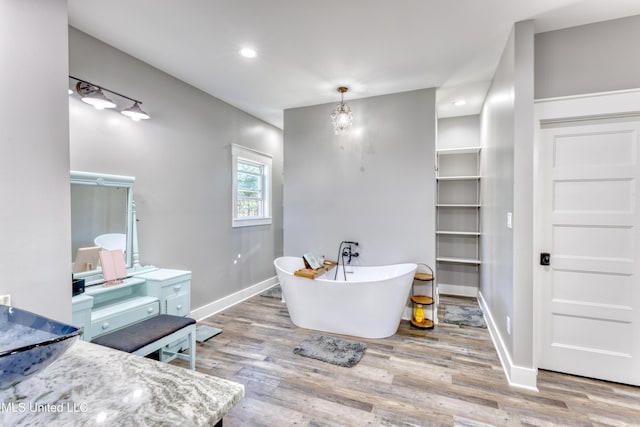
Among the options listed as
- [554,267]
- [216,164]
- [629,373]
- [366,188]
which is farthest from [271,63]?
[629,373]

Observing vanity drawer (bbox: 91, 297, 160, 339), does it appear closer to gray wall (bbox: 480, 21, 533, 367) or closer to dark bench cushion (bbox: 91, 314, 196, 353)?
dark bench cushion (bbox: 91, 314, 196, 353)

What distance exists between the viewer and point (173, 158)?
10.7 feet

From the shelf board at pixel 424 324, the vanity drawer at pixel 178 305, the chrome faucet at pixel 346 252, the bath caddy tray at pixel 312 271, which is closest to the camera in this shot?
the vanity drawer at pixel 178 305

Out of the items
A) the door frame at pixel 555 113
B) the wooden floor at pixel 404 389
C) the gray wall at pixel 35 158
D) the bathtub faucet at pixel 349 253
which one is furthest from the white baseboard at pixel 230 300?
the door frame at pixel 555 113

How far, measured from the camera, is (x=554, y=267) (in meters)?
2.40

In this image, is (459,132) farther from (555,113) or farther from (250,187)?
(250,187)

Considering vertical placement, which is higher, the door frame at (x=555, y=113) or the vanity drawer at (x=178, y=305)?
the door frame at (x=555, y=113)

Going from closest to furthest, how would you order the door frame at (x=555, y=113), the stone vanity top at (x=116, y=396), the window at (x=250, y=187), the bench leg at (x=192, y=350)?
the stone vanity top at (x=116, y=396) → the door frame at (x=555, y=113) → the bench leg at (x=192, y=350) → the window at (x=250, y=187)

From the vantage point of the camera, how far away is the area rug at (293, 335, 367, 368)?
2652 millimetres

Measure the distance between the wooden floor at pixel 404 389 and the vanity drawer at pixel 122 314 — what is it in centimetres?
65

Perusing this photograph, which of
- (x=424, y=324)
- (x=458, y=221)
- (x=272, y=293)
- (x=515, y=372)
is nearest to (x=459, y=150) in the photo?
(x=458, y=221)

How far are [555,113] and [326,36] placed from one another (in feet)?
6.31

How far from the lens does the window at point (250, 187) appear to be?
426 centimetres

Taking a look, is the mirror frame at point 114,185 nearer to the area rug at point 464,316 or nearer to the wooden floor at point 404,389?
the wooden floor at point 404,389
